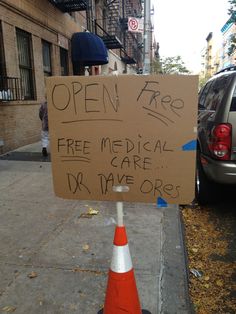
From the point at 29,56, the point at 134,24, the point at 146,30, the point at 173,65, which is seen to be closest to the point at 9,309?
the point at 29,56

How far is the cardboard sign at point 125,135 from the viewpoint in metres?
2.37

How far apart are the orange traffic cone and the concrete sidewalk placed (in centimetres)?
29

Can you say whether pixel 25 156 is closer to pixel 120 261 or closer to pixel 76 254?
pixel 76 254

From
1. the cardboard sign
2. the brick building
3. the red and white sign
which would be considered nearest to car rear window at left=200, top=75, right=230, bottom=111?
the cardboard sign

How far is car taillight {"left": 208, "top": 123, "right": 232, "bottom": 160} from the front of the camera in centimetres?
425

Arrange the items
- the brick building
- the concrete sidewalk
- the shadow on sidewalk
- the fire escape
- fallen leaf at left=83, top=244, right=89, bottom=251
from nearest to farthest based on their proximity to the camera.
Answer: the concrete sidewalk → fallen leaf at left=83, top=244, right=89, bottom=251 → the shadow on sidewalk → the brick building → the fire escape

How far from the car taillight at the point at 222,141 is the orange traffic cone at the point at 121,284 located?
2.32 meters

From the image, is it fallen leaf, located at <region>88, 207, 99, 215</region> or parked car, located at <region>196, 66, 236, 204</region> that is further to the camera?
fallen leaf, located at <region>88, 207, 99, 215</region>

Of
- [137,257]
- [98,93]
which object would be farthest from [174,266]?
[98,93]

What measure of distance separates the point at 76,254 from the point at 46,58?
9679 millimetres

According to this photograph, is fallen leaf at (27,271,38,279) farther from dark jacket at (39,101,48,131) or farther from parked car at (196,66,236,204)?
dark jacket at (39,101,48,131)

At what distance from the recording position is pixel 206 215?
4957mm

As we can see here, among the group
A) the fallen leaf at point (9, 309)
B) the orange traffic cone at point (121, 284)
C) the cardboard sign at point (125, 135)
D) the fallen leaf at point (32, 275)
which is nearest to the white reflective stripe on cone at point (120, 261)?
the orange traffic cone at point (121, 284)

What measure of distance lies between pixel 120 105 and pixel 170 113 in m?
0.34
